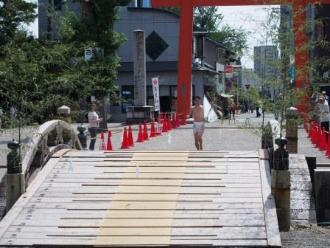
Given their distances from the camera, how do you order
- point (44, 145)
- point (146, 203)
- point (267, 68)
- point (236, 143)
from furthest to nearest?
point (236, 143), point (44, 145), point (267, 68), point (146, 203)

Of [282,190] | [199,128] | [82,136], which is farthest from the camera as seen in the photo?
[199,128]

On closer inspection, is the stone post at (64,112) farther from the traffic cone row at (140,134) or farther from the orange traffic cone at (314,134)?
the orange traffic cone at (314,134)

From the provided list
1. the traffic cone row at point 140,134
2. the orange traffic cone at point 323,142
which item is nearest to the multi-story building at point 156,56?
the traffic cone row at point 140,134

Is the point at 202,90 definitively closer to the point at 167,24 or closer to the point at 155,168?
the point at 167,24

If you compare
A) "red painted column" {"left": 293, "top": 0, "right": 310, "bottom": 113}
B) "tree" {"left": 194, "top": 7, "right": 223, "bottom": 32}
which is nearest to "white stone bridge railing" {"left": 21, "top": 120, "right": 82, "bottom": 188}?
"red painted column" {"left": 293, "top": 0, "right": 310, "bottom": 113}

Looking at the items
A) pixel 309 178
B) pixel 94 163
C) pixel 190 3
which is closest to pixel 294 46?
pixel 309 178

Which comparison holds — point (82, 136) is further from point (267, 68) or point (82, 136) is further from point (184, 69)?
point (184, 69)

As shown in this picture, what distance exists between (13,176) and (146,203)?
7.17ft

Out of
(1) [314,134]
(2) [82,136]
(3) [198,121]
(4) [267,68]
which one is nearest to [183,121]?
(1) [314,134]

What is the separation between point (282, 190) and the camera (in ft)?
33.4

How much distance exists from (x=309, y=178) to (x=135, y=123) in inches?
1173

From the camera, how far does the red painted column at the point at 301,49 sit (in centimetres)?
1121

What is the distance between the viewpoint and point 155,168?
12086 mm

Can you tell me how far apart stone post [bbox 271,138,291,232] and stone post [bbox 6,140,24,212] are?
405cm
